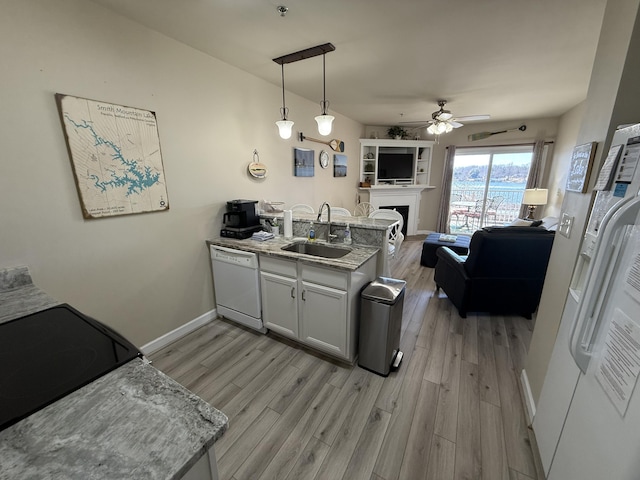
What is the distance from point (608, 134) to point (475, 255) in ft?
5.06

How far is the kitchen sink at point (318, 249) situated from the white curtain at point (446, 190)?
4.82 meters

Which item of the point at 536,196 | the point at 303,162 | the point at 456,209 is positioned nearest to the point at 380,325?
the point at 303,162

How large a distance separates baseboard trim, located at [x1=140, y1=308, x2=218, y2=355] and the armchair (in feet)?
8.78

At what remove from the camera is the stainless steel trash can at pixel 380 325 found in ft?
6.26

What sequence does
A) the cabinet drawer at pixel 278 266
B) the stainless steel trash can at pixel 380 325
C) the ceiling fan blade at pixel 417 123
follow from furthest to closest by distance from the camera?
the ceiling fan blade at pixel 417 123 < the cabinet drawer at pixel 278 266 < the stainless steel trash can at pixel 380 325

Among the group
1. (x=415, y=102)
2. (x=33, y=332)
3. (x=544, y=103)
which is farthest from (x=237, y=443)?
(x=544, y=103)

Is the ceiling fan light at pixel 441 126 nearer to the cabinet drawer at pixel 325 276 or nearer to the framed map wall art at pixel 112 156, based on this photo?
the cabinet drawer at pixel 325 276

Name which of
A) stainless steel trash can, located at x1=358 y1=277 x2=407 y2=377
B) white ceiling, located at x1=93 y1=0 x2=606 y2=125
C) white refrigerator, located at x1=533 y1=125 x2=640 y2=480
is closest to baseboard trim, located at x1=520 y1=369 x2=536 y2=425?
white refrigerator, located at x1=533 y1=125 x2=640 y2=480

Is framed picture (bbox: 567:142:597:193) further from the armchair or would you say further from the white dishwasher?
the white dishwasher

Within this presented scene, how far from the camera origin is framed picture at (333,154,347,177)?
4.86 meters

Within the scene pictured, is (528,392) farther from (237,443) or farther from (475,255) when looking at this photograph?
(237,443)

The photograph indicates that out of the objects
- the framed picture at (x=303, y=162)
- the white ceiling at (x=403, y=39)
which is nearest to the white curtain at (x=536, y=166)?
the white ceiling at (x=403, y=39)

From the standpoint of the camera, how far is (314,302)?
2.11 meters

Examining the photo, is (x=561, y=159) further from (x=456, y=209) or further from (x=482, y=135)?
(x=456, y=209)
